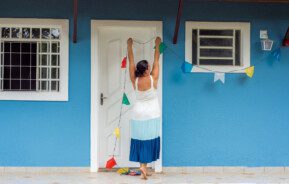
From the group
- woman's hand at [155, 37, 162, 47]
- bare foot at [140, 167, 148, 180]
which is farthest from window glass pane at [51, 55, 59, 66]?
bare foot at [140, 167, 148, 180]

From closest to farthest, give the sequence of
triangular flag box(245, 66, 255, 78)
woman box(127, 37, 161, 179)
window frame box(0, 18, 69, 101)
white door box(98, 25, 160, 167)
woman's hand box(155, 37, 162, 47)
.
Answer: woman box(127, 37, 161, 179) → woman's hand box(155, 37, 162, 47) → window frame box(0, 18, 69, 101) → triangular flag box(245, 66, 255, 78) → white door box(98, 25, 160, 167)

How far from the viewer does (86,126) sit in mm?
8875

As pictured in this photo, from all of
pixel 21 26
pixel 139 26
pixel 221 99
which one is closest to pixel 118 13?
pixel 139 26

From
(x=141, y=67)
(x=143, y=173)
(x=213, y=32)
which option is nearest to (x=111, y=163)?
(x=143, y=173)

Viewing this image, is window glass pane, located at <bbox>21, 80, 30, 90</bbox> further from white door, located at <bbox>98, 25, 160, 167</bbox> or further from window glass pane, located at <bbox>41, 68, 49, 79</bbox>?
white door, located at <bbox>98, 25, 160, 167</bbox>

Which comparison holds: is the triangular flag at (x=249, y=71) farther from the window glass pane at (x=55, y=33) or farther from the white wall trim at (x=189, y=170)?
the window glass pane at (x=55, y=33)

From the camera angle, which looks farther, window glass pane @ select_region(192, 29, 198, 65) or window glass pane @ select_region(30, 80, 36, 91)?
window glass pane @ select_region(192, 29, 198, 65)

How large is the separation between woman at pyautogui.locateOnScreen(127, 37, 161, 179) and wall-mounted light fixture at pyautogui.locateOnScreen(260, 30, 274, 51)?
1964 millimetres

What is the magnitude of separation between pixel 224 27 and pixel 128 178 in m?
2.98

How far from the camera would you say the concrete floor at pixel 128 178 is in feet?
26.5

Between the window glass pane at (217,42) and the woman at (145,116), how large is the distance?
3.77ft

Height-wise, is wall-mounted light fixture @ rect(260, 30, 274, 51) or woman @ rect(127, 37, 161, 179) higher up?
wall-mounted light fixture @ rect(260, 30, 274, 51)

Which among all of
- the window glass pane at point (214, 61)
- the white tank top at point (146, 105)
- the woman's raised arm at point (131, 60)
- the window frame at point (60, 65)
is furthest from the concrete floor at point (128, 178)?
the window glass pane at point (214, 61)

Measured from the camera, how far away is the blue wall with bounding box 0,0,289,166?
883 cm
